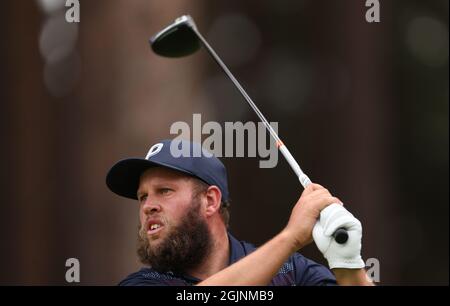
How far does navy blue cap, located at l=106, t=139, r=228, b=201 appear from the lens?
112 inches

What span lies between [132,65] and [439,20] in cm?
209

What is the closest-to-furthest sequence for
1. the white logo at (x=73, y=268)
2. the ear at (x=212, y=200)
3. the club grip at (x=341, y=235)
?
the club grip at (x=341, y=235) → the ear at (x=212, y=200) → the white logo at (x=73, y=268)

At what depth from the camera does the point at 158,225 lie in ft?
9.07

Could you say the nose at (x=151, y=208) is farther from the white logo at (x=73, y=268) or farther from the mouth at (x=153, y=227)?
the white logo at (x=73, y=268)

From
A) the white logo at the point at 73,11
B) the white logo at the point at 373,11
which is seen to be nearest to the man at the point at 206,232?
the white logo at the point at 73,11

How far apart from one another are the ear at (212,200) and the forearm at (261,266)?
52 centimetres

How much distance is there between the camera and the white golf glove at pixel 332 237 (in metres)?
2.35

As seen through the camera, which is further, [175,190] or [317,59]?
[317,59]

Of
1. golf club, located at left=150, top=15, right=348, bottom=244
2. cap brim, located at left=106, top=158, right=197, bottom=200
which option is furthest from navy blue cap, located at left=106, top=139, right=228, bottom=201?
golf club, located at left=150, top=15, right=348, bottom=244

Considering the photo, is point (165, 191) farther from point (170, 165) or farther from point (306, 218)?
point (306, 218)

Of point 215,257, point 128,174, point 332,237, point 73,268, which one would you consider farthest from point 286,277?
point 73,268

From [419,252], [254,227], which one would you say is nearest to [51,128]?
[254,227]

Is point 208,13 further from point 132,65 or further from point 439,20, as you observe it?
point 439,20

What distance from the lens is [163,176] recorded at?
2846mm
